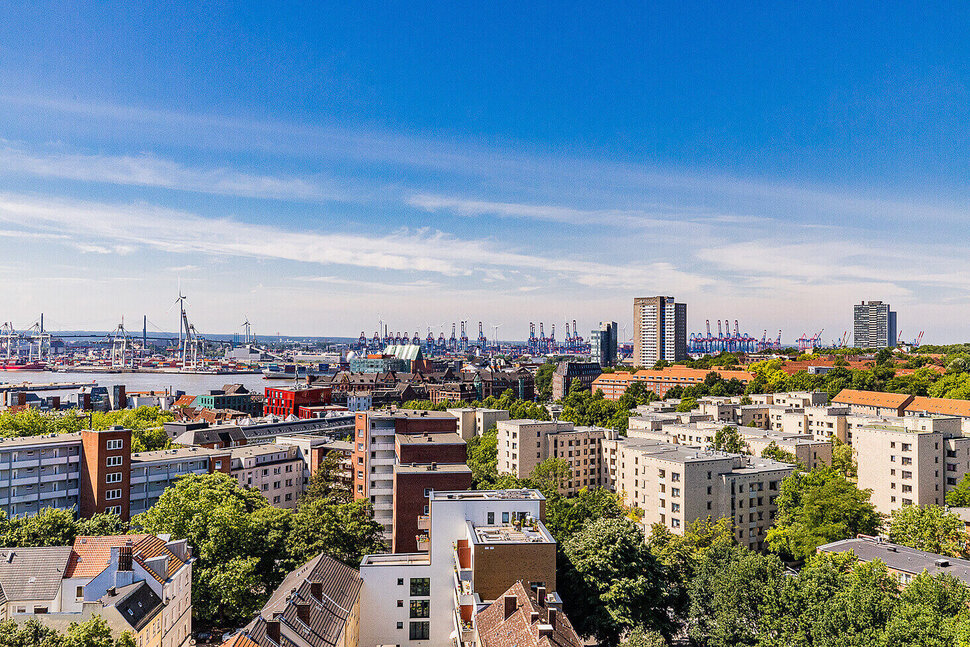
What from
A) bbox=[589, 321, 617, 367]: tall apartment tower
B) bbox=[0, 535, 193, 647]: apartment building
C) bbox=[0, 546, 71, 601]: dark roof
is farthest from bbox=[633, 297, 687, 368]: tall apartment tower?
bbox=[0, 546, 71, 601]: dark roof

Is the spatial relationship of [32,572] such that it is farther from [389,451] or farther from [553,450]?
[553,450]

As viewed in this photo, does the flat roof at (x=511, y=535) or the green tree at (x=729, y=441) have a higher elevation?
the flat roof at (x=511, y=535)

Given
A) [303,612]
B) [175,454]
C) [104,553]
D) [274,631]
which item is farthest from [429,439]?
[274,631]

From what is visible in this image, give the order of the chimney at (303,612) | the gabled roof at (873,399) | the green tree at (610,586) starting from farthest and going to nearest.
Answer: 1. the gabled roof at (873,399)
2. the green tree at (610,586)
3. the chimney at (303,612)

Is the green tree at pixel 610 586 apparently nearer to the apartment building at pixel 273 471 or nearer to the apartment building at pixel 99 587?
the apartment building at pixel 99 587

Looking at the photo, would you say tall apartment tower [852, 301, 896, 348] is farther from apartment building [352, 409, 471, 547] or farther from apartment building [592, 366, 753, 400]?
apartment building [352, 409, 471, 547]

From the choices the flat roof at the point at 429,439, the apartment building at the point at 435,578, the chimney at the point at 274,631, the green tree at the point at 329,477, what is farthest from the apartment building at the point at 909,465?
the chimney at the point at 274,631
